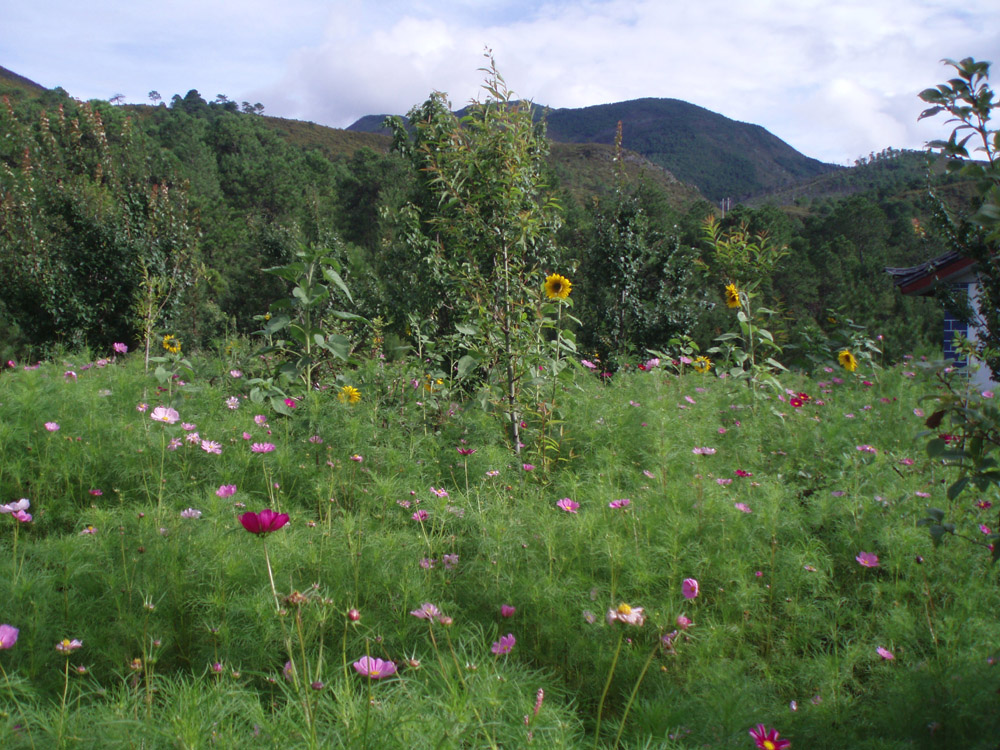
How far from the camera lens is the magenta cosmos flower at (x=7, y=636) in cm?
125

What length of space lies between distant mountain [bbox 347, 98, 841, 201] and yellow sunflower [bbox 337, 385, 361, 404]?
4466 inches

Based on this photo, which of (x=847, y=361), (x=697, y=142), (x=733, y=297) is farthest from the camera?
(x=697, y=142)

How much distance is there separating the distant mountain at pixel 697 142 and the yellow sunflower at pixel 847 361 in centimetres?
11032

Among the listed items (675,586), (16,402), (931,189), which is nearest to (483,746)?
(675,586)

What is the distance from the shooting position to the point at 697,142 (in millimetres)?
142125

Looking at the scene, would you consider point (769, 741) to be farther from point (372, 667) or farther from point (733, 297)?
point (733, 297)

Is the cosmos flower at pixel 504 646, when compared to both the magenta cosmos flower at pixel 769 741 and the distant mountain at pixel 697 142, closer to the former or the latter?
the magenta cosmos flower at pixel 769 741

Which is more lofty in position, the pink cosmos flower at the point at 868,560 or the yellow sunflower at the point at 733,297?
the yellow sunflower at the point at 733,297

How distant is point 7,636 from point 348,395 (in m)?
2.20

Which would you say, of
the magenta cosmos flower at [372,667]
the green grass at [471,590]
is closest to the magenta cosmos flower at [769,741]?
the green grass at [471,590]

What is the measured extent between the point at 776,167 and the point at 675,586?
159 m

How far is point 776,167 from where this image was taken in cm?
13988

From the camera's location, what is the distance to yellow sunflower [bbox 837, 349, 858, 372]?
5.27 metres

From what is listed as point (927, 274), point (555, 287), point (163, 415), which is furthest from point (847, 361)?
point (927, 274)
